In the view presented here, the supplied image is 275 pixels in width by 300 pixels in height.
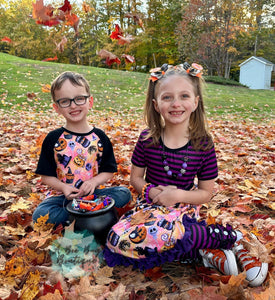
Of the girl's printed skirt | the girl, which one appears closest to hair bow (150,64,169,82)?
the girl

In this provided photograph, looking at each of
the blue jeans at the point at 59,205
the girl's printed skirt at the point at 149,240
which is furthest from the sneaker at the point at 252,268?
the blue jeans at the point at 59,205

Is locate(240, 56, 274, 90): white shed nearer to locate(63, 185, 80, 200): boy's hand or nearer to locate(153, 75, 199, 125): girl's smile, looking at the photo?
locate(153, 75, 199, 125): girl's smile

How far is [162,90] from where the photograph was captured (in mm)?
2090

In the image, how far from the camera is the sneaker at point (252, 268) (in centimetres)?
172

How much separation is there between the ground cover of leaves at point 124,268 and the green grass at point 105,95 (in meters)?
4.52

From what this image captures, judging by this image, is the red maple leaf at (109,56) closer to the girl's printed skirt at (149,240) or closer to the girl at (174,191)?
the girl at (174,191)

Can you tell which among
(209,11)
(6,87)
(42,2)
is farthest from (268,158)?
(209,11)

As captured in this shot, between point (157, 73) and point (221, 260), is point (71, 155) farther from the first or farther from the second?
point (221, 260)

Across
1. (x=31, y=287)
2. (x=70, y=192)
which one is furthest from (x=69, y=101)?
(x=31, y=287)

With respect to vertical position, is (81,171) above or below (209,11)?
below

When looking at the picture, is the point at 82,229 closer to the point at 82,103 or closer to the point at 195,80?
the point at 82,103

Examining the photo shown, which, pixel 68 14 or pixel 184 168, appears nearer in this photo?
pixel 184 168

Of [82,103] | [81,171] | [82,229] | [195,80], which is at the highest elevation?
[195,80]

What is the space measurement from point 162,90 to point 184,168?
1.96 ft
